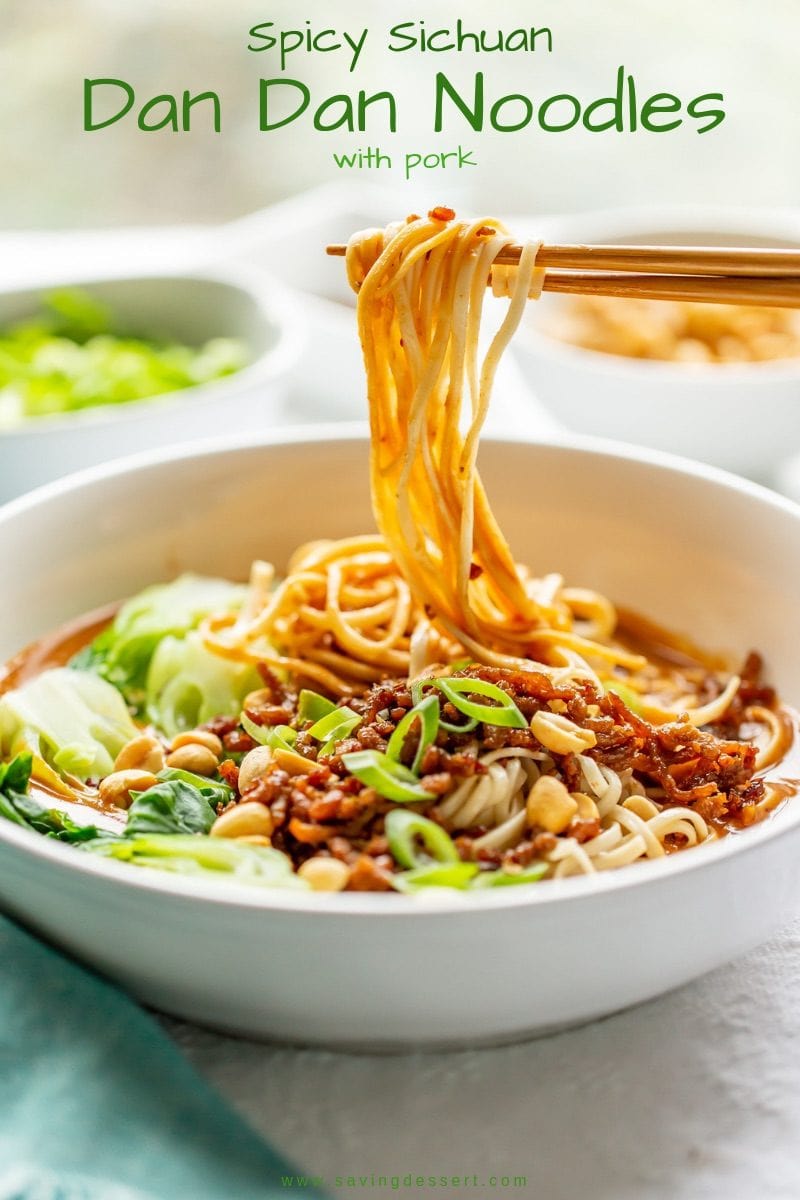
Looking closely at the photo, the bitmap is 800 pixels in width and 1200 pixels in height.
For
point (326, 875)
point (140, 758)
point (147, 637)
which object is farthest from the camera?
point (147, 637)

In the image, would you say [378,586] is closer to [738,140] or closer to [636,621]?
[636,621]

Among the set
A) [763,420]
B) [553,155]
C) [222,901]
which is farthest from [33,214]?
[222,901]

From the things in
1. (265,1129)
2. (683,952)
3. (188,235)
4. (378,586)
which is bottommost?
(265,1129)

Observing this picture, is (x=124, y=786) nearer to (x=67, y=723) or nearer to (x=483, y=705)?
(x=67, y=723)

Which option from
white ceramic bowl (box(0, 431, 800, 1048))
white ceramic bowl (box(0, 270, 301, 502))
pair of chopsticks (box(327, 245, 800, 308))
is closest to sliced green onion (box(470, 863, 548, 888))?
white ceramic bowl (box(0, 431, 800, 1048))

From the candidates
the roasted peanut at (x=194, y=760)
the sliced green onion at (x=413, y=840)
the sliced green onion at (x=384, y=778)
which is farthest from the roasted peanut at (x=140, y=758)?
the sliced green onion at (x=413, y=840)

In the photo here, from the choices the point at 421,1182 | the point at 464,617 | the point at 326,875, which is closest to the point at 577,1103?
the point at 421,1182
